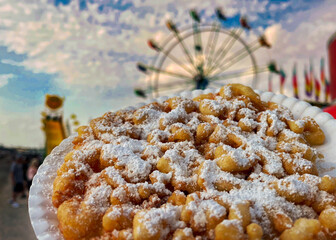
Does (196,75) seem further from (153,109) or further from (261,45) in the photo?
(153,109)

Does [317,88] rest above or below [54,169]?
below

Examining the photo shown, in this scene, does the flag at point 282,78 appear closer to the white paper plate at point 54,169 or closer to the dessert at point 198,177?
the white paper plate at point 54,169

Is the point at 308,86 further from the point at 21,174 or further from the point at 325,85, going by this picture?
the point at 21,174

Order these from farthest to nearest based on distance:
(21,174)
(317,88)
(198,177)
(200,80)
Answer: (317,88) → (200,80) → (21,174) → (198,177)

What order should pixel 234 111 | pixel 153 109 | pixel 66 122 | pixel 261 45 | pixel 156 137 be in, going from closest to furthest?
pixel 156 137 → pixel 234 111 → pixel 153 109 → pixel 66 122 → pixel 261 45

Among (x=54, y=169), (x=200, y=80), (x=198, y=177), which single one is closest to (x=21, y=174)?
(x=200, y=80)

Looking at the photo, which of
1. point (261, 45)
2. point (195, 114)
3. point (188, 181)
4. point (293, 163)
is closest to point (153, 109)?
point (195, 114)
